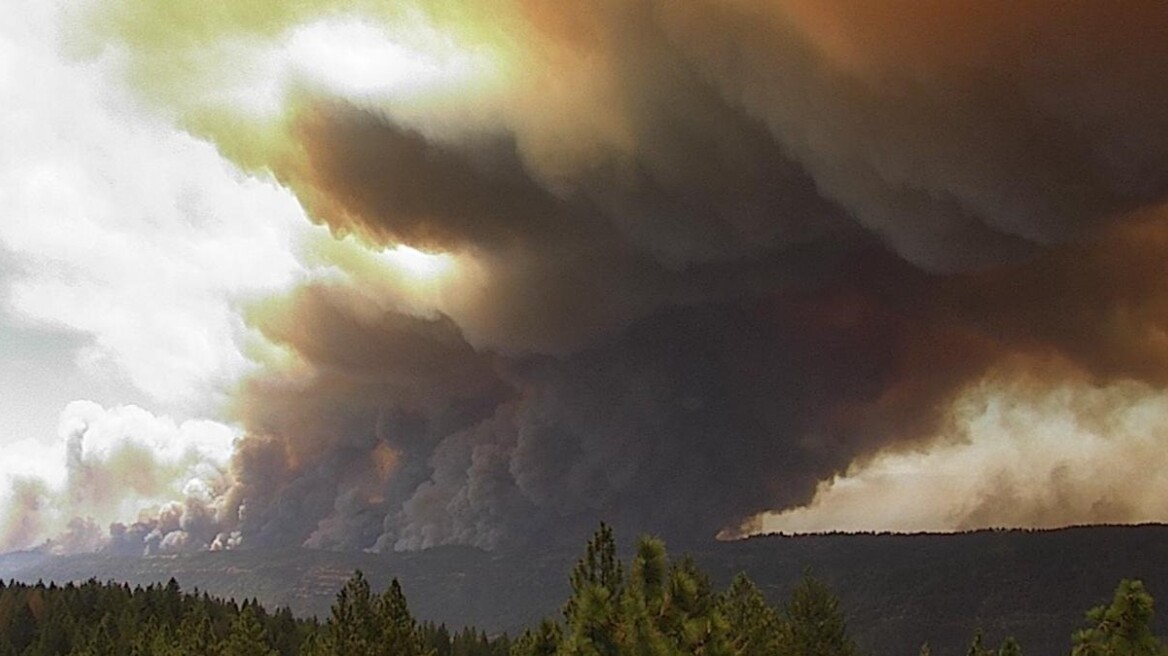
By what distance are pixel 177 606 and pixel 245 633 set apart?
338 ft

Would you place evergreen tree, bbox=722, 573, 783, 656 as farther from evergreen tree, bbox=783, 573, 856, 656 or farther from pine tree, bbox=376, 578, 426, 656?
pine tree, bbox=376, 578, 426, 656

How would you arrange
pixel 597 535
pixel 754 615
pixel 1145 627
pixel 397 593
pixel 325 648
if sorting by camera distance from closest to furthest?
1. pixel 1145 627
2. pixel 597 535
3. pixel 397 593
4. pixel 325 648
5. pixel 754 615

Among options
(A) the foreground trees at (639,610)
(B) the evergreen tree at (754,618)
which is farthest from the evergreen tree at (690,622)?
(B) the evergreen tree at (754,618)

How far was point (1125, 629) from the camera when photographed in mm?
25719

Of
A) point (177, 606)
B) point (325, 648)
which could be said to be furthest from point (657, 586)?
point (177, 606)

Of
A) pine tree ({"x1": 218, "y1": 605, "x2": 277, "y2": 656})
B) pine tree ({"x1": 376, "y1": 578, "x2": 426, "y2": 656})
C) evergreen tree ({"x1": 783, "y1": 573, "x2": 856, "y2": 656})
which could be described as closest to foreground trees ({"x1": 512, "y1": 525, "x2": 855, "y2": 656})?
pine tree ({"x1": 376, "y1": 578, "x2": 426, "y2": 656})

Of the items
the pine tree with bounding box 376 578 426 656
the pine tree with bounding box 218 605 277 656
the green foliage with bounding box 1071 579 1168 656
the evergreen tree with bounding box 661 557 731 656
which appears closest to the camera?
the green foliage with bounding box 1071 579 1168 656

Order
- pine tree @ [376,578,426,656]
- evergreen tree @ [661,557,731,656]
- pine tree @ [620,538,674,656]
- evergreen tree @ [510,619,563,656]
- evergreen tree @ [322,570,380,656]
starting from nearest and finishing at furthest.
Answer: pine tree @ [620,538,674,656], evergreen tree @ [661,557,731,656], evergreen tree @ [510,619,563,656], pine tree @ [376,578,426,656], evergreen tree @ [322,570,380,656]

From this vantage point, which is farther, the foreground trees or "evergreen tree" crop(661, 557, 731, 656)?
"evergreen tree" crop(661, 557, 731, 656)

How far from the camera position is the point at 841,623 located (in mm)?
118625

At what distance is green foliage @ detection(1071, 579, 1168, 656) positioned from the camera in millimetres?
25453

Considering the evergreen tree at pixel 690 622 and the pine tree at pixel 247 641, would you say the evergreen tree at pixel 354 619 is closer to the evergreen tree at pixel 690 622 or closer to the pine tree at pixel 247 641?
the pine tree at pixel 247 641

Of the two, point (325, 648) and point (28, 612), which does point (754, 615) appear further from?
point (28, 612)

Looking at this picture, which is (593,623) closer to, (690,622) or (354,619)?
(690,622)
